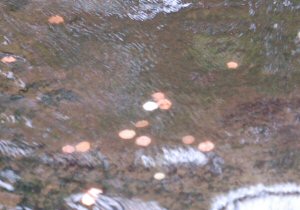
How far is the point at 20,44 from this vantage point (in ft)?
12.7

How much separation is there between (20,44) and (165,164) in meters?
1.53

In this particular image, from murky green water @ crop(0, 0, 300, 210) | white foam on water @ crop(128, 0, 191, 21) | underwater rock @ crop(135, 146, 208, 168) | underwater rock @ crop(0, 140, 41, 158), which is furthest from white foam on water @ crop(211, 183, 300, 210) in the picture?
white foam on water @ crop(128, 0, 191, 21)

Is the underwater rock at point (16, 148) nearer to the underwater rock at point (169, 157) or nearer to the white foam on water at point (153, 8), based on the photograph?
the underwater rock at point (169, 157)

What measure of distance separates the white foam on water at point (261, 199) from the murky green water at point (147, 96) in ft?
0.13

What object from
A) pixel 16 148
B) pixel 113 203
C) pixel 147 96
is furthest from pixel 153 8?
pixel 113 203

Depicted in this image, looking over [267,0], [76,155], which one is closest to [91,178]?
[76,155]

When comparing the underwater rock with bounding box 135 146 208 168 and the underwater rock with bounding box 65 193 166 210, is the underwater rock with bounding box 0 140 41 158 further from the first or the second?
the underwater rock with bounding box 135 146 208 168

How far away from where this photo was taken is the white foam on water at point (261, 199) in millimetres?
2807

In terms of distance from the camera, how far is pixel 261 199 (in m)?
2.83

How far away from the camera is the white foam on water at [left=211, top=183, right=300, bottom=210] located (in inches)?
110

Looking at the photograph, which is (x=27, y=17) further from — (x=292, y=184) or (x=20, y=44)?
(x=292, y=184)

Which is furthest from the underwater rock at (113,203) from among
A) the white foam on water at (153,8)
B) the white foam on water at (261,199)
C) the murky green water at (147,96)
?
the white foam on water at (153,8)

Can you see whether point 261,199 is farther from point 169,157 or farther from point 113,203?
point 113,203

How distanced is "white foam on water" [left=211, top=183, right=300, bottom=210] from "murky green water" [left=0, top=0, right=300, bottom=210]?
4 centimetres
